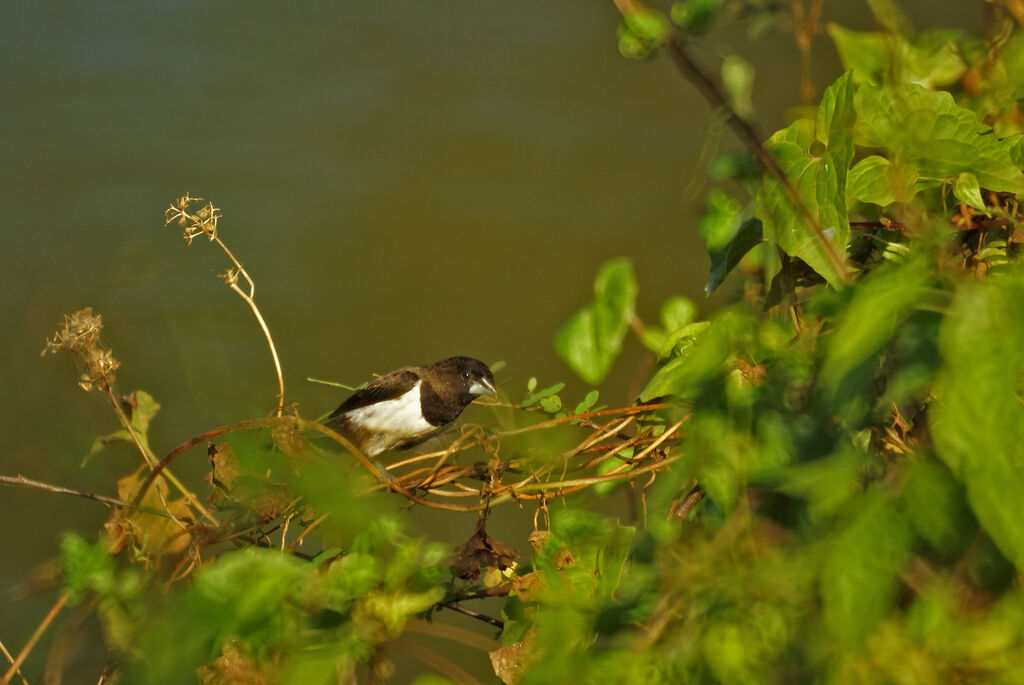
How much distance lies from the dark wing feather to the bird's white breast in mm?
13

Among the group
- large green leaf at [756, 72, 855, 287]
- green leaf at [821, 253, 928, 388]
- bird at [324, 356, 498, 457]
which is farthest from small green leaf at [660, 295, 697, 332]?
bird at [324, 356, 498, 457]

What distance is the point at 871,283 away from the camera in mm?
467

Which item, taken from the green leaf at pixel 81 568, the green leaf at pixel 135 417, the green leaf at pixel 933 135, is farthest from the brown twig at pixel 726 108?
the green leaf at pixel 135 417

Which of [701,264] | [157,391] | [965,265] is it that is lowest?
[701,264]

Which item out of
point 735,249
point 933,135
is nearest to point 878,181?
point 933,135

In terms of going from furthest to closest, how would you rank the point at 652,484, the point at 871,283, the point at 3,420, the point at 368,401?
the point at 3,420
the point at 368,401
the point at 652,484
the point at 871,283

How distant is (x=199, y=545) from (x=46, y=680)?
0.45 feet

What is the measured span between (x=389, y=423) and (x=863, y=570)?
1738 mm

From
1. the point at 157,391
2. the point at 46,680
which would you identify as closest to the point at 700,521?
the point at 46,680

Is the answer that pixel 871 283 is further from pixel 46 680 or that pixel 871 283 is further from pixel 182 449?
pixel 46 680

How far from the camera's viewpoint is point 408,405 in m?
2.17

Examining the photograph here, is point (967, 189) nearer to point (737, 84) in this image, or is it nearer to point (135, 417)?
point (737, 84)

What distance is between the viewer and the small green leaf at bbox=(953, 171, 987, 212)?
728 mm

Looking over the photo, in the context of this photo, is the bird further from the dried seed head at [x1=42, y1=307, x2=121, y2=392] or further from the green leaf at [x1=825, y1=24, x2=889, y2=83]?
the green leaf at [x1=825, y1=24, x2=889, y2=83]
